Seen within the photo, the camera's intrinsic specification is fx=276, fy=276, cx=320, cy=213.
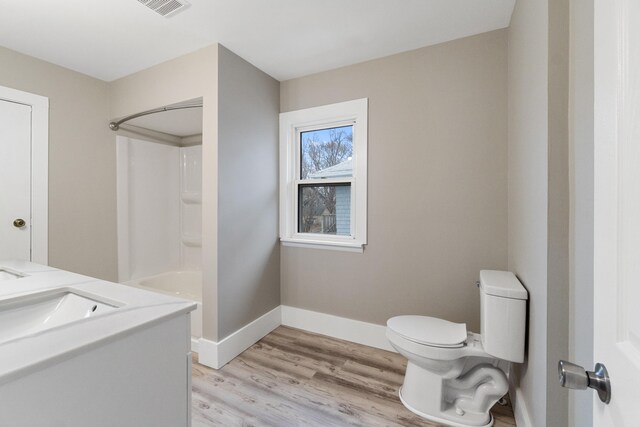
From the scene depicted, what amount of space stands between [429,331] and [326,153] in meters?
1.68

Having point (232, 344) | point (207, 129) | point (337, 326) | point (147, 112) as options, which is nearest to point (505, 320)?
point (337, 326)

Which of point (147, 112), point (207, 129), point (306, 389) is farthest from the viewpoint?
point (147, 112)

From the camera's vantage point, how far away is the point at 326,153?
2574 millimetres

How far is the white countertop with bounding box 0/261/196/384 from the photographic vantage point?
62 centimetres

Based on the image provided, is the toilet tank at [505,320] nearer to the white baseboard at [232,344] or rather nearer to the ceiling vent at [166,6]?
the white baseboard at [232,344]

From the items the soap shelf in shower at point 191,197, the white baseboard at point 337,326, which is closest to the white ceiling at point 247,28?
the soap shelf in shower at point 191,197

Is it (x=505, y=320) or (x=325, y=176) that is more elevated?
(x=325, y=176)

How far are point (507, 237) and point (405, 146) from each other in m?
0.95

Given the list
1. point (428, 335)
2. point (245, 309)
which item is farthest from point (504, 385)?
point (245, 309)

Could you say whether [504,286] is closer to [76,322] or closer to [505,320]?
[505,320]

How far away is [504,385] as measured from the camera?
1486mm

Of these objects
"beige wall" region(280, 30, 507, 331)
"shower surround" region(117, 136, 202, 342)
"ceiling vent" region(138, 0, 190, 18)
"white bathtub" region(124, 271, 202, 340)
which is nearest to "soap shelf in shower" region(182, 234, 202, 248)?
"shower surround" region(117, 136, 202, 342)

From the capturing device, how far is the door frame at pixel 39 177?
216cm
